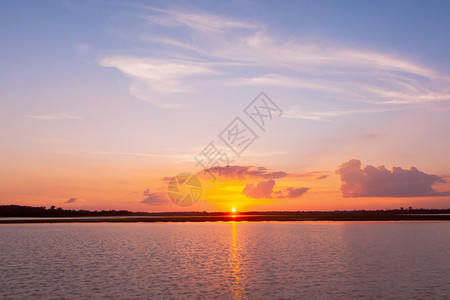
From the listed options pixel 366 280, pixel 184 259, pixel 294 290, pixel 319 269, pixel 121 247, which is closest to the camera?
pixel 294 290

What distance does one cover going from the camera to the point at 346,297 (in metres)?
26.4

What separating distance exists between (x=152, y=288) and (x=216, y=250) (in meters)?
26.7

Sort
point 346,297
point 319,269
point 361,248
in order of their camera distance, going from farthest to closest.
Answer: point 361,248, point 319,269, point 346,297

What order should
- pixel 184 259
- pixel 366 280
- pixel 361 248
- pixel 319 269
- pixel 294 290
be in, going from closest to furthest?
pixel 294 290 < pixel 366 280 < pixel 319 269 < pixel 184 259 < pixel 361 248

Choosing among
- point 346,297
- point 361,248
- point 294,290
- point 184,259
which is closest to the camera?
point 346,297

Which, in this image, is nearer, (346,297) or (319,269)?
(346,297)

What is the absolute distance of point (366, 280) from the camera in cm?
3225

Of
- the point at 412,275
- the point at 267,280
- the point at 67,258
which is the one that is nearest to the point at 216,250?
the point at 67,258

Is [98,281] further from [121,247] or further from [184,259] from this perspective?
[121,247]

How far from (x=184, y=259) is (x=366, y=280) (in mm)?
20639

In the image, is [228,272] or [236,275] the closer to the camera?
[236,275]

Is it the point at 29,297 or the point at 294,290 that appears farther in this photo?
the point at 294,290

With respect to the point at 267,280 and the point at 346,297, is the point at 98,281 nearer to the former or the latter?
the point at 267,280

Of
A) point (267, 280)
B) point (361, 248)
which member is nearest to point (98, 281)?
point (267, 280)
